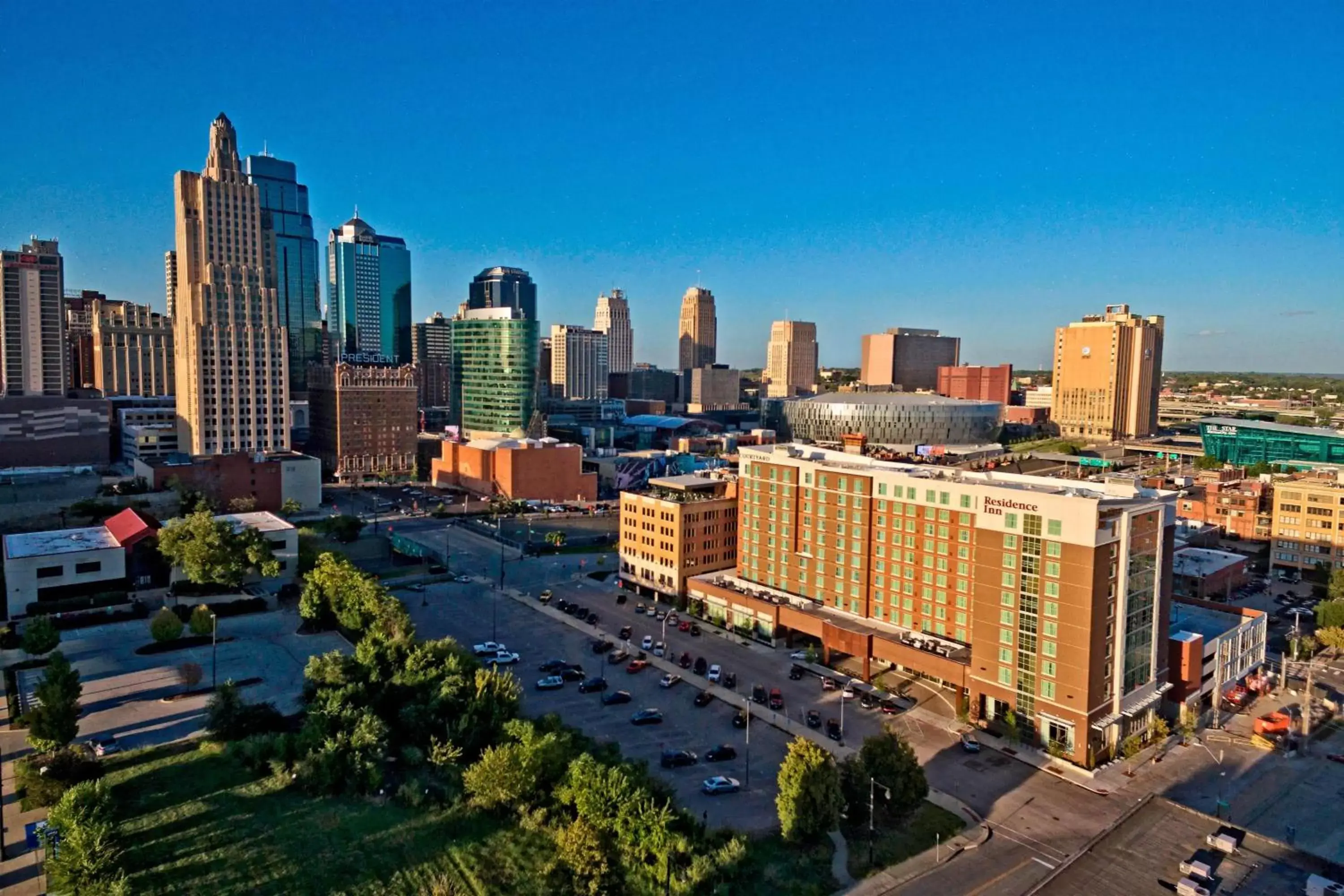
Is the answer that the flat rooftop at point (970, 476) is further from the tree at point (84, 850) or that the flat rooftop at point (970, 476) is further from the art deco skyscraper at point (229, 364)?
the art deco skyscraper at point (229, 364)

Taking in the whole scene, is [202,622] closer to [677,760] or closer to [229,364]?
[677,760]

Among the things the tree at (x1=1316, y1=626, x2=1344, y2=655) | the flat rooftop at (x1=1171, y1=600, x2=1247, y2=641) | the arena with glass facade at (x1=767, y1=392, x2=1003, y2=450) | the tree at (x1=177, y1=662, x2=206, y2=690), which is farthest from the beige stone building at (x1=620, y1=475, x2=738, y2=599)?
the arena with glass facade at (x1=767, y1=392, x2=1003, y2=450)

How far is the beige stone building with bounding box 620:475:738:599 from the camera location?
2923 inches

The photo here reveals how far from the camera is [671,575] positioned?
247 feet

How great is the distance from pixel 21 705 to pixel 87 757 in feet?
39.9

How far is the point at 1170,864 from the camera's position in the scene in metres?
30.7

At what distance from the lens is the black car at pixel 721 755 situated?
149ft

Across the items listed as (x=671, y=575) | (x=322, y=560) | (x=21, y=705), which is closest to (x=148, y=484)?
(x=322, y=560)

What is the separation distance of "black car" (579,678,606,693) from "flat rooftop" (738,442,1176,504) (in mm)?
23164

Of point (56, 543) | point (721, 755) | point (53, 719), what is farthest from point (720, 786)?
point (56, 543)

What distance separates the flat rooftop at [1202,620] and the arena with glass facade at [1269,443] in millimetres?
97166

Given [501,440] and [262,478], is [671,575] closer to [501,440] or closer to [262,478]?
[262,478]

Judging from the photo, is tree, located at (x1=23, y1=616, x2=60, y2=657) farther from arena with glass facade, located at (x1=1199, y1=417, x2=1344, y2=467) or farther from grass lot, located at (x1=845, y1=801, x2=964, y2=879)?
arena with glass facade, located at (x1=1199, y1=417, x2=1344, y2=467)

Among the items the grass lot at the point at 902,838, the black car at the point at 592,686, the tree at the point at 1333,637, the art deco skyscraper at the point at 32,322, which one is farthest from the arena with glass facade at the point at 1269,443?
the art deco skyscraper at the point at 32,322
